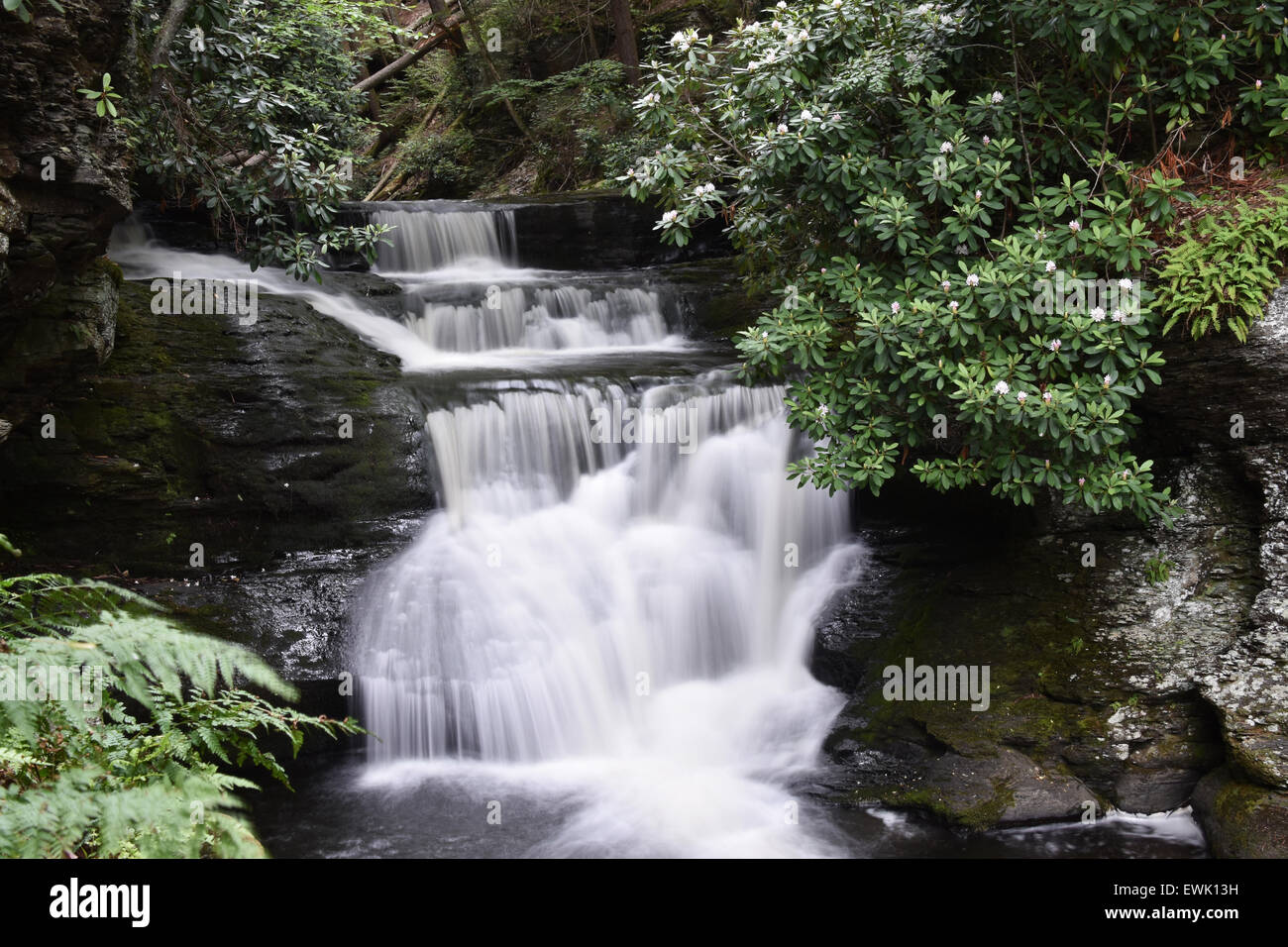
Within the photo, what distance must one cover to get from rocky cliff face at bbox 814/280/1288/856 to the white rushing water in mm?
746

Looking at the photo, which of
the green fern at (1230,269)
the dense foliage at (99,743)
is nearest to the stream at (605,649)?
the dense foliage at (99,743)

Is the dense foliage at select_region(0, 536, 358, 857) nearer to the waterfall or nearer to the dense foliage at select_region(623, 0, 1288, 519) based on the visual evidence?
the dense foliage at select_region(623, 0, 1288, 519)

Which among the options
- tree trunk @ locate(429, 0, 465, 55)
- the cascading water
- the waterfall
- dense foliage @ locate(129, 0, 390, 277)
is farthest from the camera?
tree trunk @ locate(429, 0, 465, 55)

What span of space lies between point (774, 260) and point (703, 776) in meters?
4.00

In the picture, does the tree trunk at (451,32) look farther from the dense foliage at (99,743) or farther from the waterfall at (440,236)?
the dense foliage at (99,743)

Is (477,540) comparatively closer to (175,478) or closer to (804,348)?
(175,478)

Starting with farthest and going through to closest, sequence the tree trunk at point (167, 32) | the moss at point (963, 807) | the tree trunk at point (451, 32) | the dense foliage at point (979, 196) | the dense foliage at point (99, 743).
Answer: the tree trunk at point (451, 32) < the tree trunk at point (167, 32) < the moss at point (963, 807) < the dense foliage at point (979, 196) < the dense foliage at point (99, 743)

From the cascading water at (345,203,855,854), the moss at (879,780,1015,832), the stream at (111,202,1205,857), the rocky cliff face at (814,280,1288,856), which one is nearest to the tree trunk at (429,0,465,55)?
the stream at (111,202,1205,857)

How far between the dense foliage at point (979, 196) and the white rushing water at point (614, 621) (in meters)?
1.71

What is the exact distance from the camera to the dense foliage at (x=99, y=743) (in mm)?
2738

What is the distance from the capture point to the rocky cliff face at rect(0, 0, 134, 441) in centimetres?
545

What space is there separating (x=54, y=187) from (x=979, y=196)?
18.8 feet

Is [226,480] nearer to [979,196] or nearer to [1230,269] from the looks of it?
[979,196]
